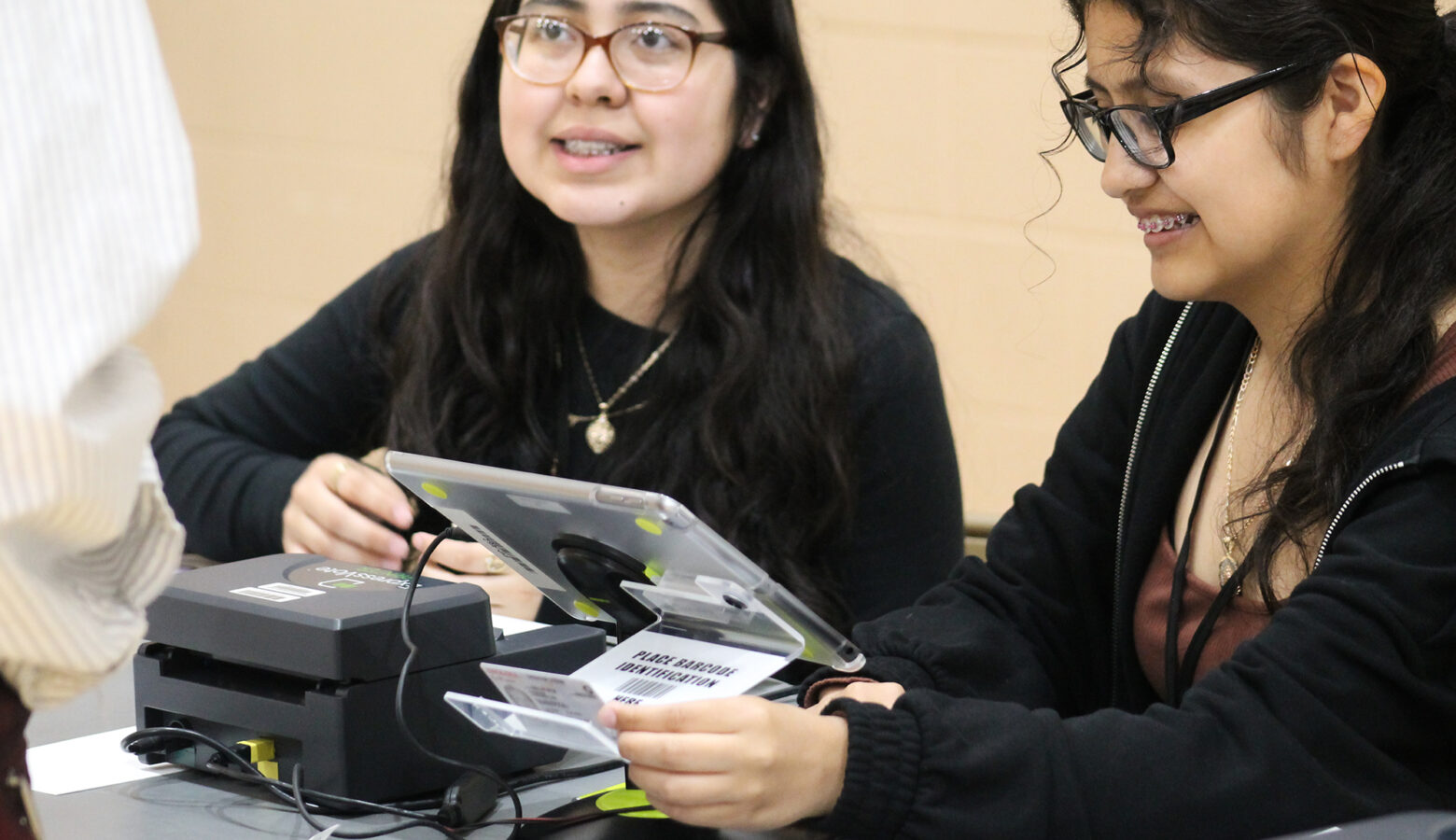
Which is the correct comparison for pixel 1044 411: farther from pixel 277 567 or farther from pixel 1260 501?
pixel 277 567

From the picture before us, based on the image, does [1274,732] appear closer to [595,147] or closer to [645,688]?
[645,688]

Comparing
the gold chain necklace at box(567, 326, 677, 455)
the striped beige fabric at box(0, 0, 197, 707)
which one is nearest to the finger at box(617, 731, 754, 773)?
the striped beige fabric at box(0, 0, 197, 707)

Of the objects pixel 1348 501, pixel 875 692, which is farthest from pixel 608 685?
pixel 1348 501

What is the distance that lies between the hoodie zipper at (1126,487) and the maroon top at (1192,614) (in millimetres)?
20

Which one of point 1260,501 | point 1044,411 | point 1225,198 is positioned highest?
point 1225,198

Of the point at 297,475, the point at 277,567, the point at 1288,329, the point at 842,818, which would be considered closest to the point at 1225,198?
the point at 1288,329

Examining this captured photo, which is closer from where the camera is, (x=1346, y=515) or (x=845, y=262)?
(x=1346, y=515)

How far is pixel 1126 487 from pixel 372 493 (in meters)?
0.78

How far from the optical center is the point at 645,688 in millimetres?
909

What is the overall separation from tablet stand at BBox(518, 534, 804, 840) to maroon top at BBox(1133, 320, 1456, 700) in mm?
357

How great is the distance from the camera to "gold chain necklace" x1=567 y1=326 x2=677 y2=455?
174 centimetres

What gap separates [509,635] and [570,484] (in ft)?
0.85

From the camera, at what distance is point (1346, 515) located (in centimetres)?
102

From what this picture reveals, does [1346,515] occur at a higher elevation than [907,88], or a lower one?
lower
